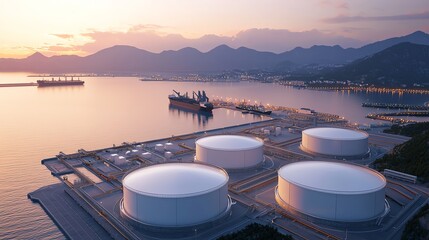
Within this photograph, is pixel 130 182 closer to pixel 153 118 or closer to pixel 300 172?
pixel 300 172

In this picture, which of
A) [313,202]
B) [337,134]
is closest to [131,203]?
[313,202]

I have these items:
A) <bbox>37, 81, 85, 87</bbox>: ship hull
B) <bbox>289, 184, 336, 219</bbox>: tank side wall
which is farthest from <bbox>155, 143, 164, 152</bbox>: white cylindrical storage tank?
<bbox>37, 81, 85, 87</bbox>: ship hull

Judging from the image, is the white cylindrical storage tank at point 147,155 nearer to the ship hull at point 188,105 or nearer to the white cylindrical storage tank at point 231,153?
the white cylindrical storage tank at point 231,153

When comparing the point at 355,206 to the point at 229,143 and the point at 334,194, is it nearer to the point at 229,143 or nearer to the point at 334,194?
the point at 334,194

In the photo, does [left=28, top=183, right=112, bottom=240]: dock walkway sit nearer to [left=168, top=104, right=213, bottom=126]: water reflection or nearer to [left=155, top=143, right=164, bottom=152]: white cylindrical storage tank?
[left=155, top=143, right=164, bottom=152]: white cylindrical storage tank

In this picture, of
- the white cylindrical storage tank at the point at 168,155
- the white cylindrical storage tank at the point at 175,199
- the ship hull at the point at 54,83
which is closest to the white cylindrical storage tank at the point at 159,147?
the white cylindrical storage tank at the point at 168,155
